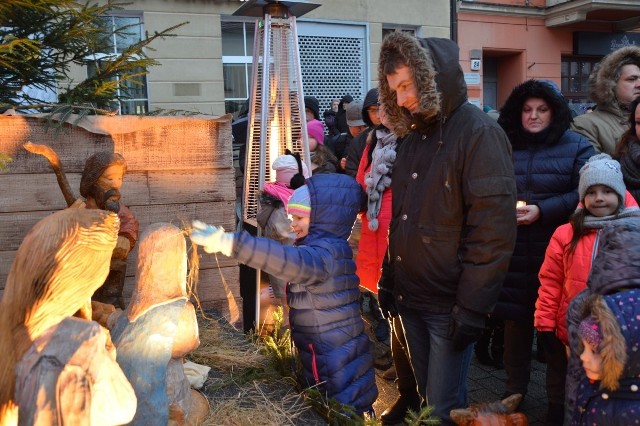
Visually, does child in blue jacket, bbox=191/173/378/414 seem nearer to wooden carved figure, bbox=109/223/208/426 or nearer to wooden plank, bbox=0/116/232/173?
wooden carved figure, bbox=109/223/208/426

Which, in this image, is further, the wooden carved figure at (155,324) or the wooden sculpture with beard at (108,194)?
the wooden sculpture with beard at (108,194)

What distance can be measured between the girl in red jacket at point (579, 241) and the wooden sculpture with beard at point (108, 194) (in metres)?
2.11

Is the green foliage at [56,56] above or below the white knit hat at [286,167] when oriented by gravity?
above

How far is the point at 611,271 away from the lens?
2.28m

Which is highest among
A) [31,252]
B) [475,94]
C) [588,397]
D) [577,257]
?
[475,94]

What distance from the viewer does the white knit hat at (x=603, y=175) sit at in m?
2.85

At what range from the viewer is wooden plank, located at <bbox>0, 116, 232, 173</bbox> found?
2879 millimetres

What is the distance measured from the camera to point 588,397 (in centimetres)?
231

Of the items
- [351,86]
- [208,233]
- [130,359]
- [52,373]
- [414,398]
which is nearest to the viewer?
[52,373]

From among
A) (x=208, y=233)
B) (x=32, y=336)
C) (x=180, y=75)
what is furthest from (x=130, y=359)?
(x=180, y=75)

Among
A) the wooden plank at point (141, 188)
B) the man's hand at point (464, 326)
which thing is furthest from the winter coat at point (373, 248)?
the man's hand at point (464, 326)

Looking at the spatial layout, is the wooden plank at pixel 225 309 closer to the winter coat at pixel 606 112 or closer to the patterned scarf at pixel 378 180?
the patterned scarf at pixel 378 180

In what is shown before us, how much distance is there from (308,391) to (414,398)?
1207mm

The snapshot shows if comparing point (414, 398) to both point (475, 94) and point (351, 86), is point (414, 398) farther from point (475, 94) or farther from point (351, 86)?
point (475, 94)
